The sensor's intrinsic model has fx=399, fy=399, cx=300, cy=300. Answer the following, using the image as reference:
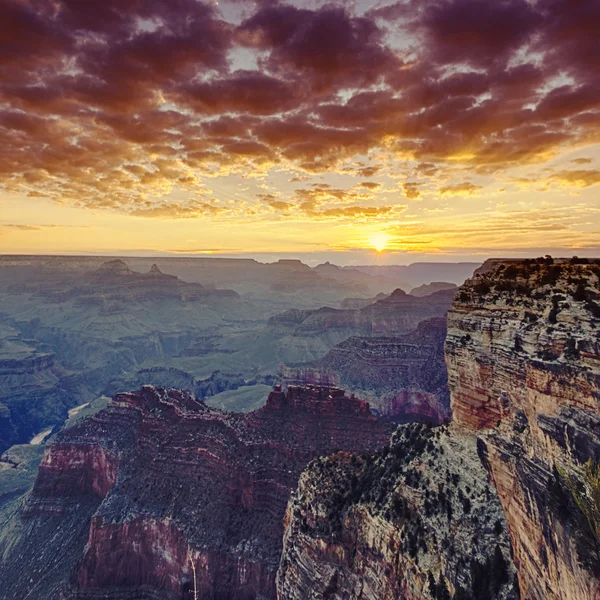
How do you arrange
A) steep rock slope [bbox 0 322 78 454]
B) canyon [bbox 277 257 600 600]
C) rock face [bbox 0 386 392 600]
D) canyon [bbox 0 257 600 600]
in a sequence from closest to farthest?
canyon [bbox 277 257 600 600] < canyon [bbox 0 257 600 600] < rock face [bbox 0 386 392 600] < steep rock slope [bbox 0 322 78 454]

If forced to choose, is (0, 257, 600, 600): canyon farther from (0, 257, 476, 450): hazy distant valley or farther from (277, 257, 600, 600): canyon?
(0, 257, 476, 450): hazy distant valley

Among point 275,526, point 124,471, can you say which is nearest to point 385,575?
point 275,526

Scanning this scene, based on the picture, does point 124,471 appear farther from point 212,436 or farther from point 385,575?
point 385,575

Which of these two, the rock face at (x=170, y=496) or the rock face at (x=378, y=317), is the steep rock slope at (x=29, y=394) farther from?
the rock face at (x=378, y=317)

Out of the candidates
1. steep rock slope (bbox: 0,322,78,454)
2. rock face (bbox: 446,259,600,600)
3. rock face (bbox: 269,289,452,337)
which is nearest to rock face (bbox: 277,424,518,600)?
rock face (bbox: 446,259,600,600)

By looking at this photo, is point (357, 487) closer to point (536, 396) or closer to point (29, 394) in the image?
point (536, 396)
